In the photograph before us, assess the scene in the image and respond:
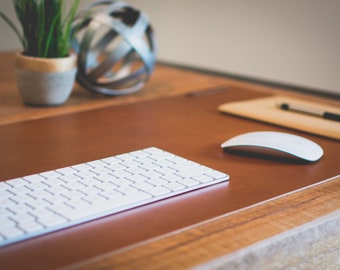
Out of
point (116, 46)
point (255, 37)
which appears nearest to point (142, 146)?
point (116, 46)

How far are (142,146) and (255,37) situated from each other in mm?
1157

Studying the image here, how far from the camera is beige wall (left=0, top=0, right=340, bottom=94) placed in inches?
63.9

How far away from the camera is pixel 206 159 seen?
792mm

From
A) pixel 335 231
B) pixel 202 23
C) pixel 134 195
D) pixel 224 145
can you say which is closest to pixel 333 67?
pixel 202 23

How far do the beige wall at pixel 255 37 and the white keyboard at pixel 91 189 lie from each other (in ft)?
2.06

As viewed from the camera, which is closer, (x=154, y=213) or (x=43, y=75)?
(x=154, y=213)

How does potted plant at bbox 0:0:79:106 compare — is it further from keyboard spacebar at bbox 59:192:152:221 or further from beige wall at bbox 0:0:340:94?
keyboard spacebar at bbox 59:192:152:221

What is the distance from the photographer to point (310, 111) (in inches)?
40.6

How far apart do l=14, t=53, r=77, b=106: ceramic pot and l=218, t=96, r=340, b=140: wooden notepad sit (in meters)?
0.31

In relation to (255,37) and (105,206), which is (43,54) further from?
(255,37)

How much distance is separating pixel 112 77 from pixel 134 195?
2.34ft

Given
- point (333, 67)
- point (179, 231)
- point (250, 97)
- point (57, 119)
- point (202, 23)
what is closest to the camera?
point (179, 231)

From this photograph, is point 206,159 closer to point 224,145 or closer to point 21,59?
point 224,145

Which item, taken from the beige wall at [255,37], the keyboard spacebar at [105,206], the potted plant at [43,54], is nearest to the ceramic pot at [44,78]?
the potted plant at [43,54]
